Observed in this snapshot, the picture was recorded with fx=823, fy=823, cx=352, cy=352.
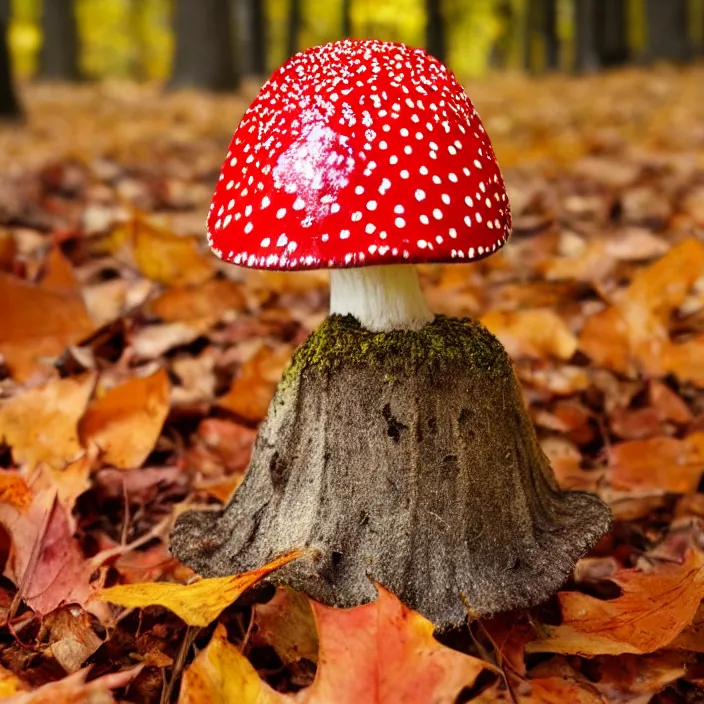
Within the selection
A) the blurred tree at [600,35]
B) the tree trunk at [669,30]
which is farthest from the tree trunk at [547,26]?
the tree trunk at [669,30]

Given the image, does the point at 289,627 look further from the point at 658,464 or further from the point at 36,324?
the point at 36,324

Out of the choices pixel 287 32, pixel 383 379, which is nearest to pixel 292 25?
pixel 287 32

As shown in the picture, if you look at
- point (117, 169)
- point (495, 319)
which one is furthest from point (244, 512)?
point (117, 169)

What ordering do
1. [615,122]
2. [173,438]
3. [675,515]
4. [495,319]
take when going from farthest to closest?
[615,122]
[495,319]
[173,438]
[675,515]

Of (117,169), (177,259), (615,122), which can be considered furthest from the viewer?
(615,122)

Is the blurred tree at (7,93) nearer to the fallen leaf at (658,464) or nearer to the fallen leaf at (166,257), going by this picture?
the fallen leaf at (166,257)

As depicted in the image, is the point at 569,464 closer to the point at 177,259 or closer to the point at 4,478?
the point at 4,478
